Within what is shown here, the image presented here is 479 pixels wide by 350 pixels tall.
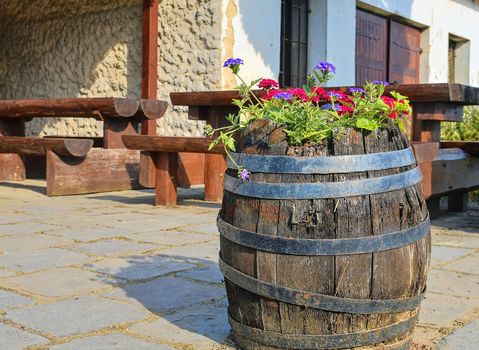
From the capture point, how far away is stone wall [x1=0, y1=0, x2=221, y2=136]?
8672 millimetres

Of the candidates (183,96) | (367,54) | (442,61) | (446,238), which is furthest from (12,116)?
(442,61)

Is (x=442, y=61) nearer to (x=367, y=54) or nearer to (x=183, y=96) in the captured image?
(x=367, y=54)

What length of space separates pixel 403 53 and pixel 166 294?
1026cm

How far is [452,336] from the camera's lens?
7.38 feet

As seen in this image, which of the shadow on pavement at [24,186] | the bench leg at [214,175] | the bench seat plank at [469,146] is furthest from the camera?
the shadow on pavement at [24,186]

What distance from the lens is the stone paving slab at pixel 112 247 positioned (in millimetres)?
3611

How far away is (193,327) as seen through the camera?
2314mm

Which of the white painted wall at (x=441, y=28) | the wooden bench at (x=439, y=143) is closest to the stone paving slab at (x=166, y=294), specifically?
the wooden bench at (x=439, y=143)

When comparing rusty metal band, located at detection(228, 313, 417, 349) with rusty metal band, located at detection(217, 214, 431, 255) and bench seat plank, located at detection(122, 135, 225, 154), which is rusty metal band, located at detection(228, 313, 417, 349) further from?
bench seat plank, located at detection(122, 135, 225, 154)

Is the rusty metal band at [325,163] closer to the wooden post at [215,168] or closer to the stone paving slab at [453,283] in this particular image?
the stone paving slab at [453,283]

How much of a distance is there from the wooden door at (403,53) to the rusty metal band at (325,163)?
33.3 feet

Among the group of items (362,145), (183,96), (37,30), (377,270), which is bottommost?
(377,270)

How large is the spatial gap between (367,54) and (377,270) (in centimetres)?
978

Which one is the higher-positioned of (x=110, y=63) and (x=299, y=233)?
(x=110, y=63)
